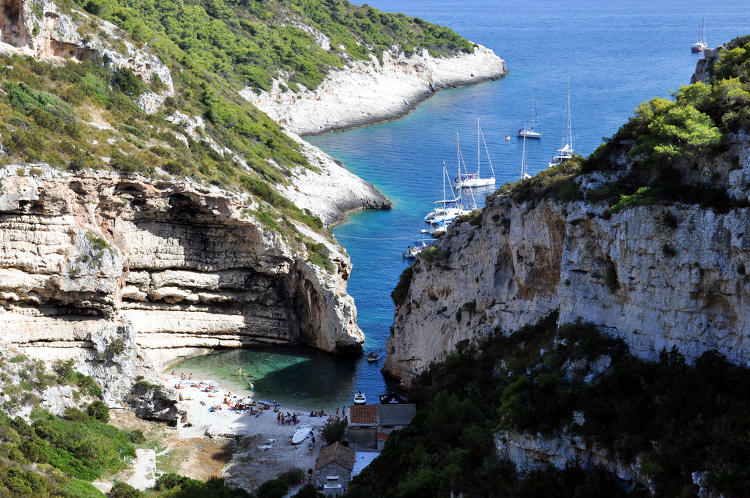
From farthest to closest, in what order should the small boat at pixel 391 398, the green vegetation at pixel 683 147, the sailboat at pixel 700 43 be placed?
the sailboat at pixel 700 43, the small boat at pixel 391 398, the green vegetation at pixel 683 147

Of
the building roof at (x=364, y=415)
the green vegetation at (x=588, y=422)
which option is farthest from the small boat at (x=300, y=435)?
the green vegetation at (x=588, y=422)

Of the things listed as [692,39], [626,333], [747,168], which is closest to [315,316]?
[626,333]

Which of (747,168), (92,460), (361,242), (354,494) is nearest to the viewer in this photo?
(747,168)

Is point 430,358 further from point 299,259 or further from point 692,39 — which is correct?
point 692,39

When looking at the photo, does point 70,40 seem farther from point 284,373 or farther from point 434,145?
point 434,145

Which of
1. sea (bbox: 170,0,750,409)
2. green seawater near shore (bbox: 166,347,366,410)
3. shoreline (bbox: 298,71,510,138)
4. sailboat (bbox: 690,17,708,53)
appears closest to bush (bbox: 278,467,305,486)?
green seawater near shore (bbox: 166,347,366,410)

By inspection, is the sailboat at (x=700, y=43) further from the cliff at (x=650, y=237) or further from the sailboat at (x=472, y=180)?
the cliff at (x=650, y=237)
